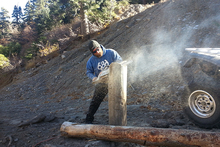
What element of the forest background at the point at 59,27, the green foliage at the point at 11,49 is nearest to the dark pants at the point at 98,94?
the forest background at the point at 59,27

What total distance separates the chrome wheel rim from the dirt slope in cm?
26

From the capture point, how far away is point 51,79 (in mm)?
11258

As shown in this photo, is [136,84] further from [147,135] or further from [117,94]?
[147,135]

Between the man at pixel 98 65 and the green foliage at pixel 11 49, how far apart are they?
22.9 meters

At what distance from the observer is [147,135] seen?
2.27 m

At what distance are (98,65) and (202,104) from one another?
2.11 meters

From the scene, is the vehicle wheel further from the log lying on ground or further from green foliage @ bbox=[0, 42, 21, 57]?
green foliage @ bbox=[0, 42, 21, 57]

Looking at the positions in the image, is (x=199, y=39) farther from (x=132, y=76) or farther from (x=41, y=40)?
(x=41, y=40)

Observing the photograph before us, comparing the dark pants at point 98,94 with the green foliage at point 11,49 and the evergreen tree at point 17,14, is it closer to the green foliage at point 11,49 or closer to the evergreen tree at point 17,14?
the green foliage at point 11,49

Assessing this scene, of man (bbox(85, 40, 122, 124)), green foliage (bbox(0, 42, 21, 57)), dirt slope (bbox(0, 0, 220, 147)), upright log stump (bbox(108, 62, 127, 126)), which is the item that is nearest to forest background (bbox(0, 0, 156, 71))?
green foliage (bbox(0, 42, 21, 57))

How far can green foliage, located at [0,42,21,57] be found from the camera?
22.4m

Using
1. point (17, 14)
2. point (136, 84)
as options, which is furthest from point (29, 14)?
point (136, 84)

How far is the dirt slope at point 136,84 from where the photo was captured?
10.9ft

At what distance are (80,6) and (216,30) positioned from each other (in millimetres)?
12610
